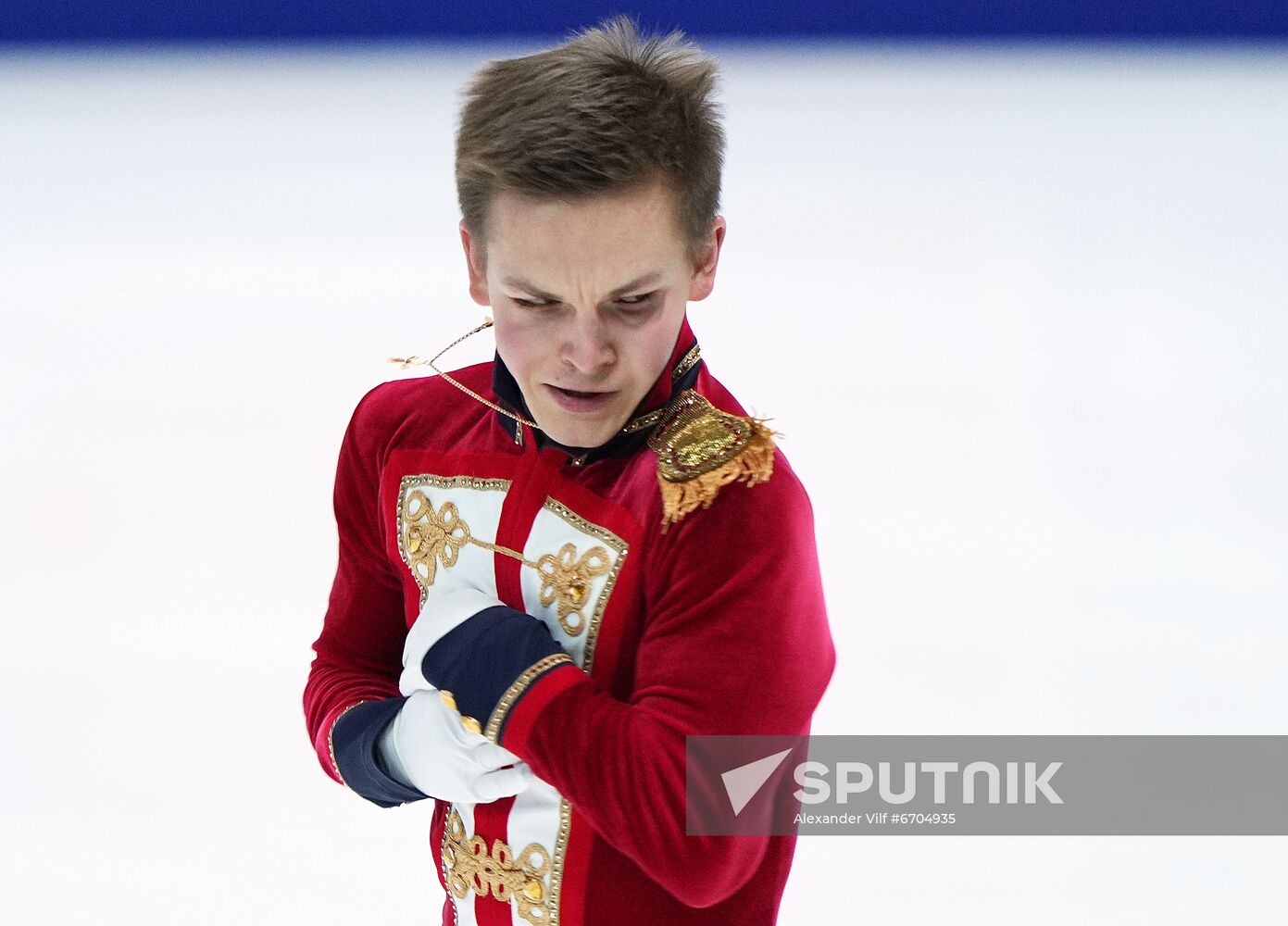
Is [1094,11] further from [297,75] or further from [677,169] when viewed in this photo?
[677,169]

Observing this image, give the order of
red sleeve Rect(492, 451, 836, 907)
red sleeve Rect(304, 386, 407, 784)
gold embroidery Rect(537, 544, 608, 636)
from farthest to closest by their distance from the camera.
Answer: red sleeve Rect(304, 386, 407, 784)
gold embroidery Rect(537, 544, 608, 636)
red sleeve Rect(492, 451, 836, 907)

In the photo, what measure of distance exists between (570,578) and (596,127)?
0.35 m

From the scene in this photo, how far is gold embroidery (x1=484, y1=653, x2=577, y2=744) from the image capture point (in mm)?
1066

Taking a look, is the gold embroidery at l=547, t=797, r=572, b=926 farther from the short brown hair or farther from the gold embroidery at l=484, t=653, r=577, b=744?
the short brown hair

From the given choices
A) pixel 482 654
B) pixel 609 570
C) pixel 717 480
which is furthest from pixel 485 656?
pixel 717 480

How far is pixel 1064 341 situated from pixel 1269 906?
2.36 meters

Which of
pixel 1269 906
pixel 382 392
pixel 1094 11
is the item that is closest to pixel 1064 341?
pixel 1269 906

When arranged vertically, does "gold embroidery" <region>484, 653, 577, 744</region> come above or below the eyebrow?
below

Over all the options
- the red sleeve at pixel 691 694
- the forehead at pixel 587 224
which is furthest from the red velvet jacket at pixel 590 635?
the forehead at pixel 587 224

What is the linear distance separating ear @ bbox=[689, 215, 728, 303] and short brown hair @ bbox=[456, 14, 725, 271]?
0.01m

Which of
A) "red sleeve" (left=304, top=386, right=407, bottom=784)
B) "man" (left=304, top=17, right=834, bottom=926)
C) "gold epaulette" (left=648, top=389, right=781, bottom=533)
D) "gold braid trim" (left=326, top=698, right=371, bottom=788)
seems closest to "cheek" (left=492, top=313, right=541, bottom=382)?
"man" (left=304, top=17, right=834, bottom=926)

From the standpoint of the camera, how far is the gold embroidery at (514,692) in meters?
1.07

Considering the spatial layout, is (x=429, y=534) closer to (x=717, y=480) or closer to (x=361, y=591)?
(x=361, y=591)

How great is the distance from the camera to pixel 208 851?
7.66ft
